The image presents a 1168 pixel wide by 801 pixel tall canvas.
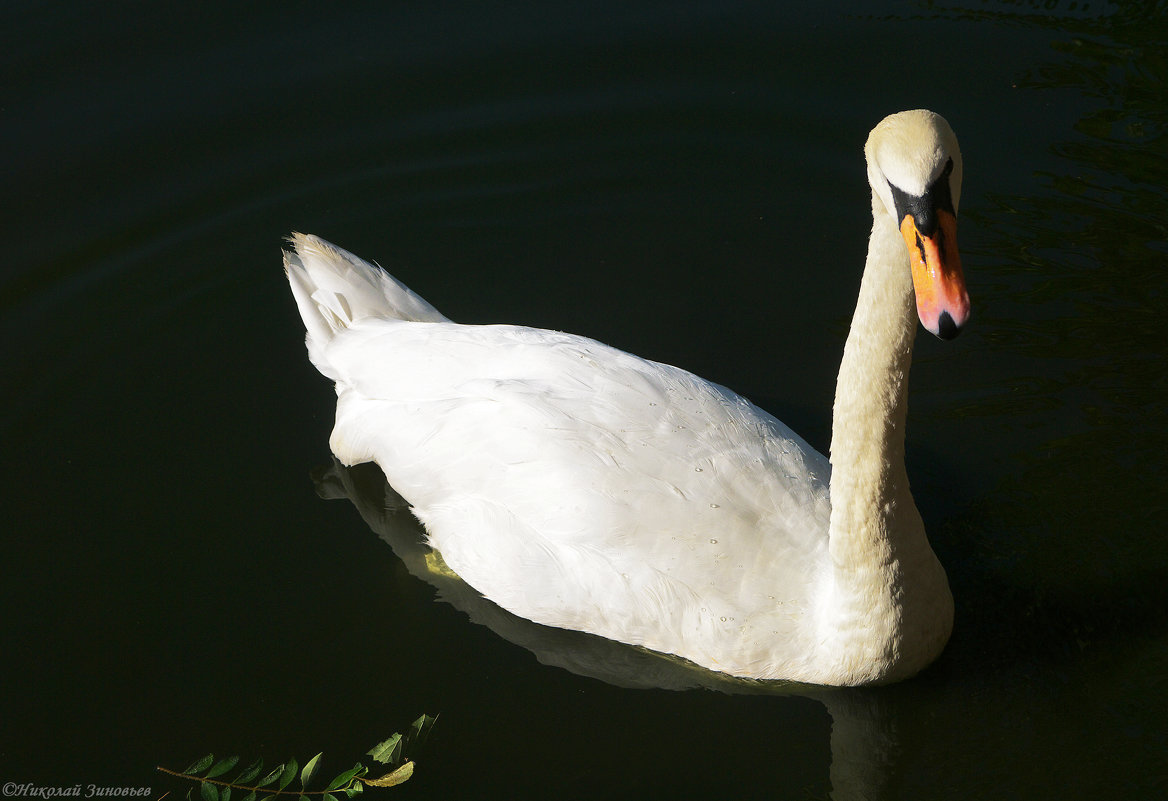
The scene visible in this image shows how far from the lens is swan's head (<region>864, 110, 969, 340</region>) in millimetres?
3453

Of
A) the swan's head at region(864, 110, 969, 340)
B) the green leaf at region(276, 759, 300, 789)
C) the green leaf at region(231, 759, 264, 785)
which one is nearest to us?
the swan's head at region(864, 110, 969, 340)

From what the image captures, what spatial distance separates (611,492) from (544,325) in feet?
7.68

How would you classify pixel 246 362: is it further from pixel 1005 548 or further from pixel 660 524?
pixel 1005 548

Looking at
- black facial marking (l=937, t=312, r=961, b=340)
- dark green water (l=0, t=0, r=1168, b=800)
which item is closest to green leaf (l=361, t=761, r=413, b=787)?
dark green water (l=0, t=0, r=1168, b=800)

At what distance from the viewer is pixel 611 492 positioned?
4.77 m

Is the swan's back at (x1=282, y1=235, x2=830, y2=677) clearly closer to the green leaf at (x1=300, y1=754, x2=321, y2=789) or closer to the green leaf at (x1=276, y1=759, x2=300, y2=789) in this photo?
the green leaf at (x1=300, y1=754, x2=321, y2=789)

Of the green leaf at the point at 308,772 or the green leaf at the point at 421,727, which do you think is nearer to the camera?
the green leaf at the point at 308,772

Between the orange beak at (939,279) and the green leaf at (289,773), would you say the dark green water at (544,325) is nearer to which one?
the green leaf at (289,773)

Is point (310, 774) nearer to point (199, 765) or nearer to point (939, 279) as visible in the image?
point (199, 765)

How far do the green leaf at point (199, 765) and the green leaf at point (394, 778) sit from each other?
2.02 feet

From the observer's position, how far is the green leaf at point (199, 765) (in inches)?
182

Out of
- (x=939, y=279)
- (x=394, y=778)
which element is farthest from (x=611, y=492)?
(x=939, y=279)

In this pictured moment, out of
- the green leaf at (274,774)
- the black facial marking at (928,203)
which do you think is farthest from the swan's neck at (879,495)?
the green leaf at (274,774)

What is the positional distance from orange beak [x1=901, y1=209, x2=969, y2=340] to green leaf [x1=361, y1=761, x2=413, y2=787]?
8.57ft
